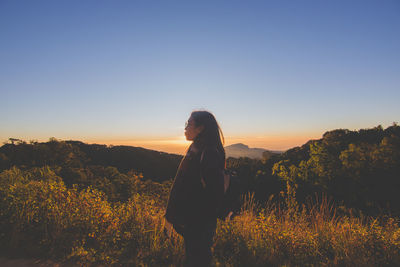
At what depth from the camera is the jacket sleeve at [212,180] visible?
187 centimetres

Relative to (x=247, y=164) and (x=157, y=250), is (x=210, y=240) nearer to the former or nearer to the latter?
(x=157, y=250)

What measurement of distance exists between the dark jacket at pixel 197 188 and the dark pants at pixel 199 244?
0.21 ft

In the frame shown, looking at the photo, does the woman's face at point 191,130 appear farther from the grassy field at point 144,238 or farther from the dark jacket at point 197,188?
the grassy field at point 144,238

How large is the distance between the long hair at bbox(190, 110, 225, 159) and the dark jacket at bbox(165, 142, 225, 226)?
0.20 feet

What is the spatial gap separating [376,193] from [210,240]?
3094 cm

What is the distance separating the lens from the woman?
189cm

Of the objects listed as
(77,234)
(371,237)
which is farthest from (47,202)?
(371,237)

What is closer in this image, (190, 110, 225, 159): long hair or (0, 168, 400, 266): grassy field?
(190, 110, 225, 159): long hair

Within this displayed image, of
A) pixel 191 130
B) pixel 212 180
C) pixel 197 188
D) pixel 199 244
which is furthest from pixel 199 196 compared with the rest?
pixel 191 130

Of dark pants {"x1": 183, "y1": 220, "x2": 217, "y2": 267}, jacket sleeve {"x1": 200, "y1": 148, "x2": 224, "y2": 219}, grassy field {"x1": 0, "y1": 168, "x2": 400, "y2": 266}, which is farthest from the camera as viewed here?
grassy field {"x1": 0, "y1": 168, "x2": 400, "y2": 266}

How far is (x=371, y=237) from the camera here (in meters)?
3.36

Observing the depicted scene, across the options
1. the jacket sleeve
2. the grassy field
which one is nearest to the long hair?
the jacket sleeve

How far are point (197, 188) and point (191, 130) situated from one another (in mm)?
535

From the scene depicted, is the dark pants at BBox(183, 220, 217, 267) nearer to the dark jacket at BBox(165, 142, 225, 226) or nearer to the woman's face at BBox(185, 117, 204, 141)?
the dark jacket at BBox(165, 142, 225, 226)
